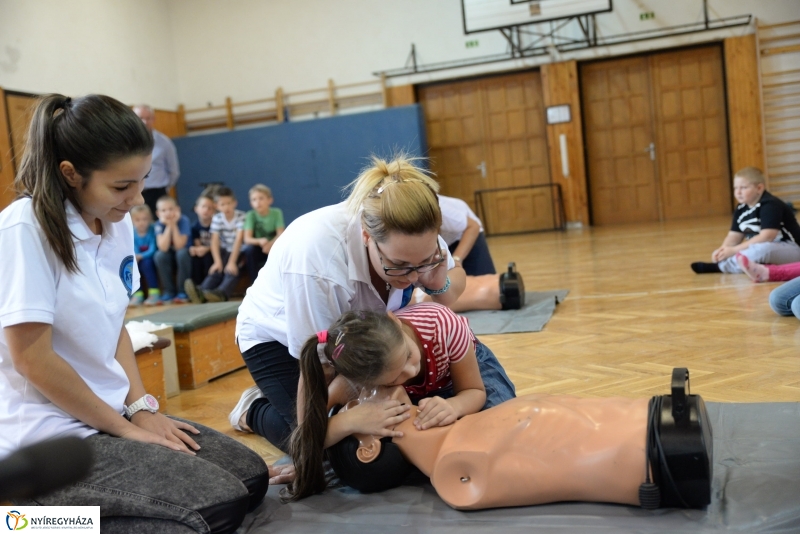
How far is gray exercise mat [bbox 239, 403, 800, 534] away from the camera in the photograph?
1548mm

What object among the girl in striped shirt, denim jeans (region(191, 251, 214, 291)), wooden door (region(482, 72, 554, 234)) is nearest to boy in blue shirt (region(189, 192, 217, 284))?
denim jeans (region(191, 251, 214, 291))

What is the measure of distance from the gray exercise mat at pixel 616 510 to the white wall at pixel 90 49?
326 inches

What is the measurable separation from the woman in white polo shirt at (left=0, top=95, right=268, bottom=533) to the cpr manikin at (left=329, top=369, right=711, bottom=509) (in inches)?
18.9

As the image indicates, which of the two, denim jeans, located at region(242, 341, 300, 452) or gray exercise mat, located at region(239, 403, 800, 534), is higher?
denim jeans, located at region(242, 341, 300, 452)

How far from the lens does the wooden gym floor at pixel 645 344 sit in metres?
2.56

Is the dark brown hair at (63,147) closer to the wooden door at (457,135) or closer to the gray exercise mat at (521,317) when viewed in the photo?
the gray exercise mat at (521,317)

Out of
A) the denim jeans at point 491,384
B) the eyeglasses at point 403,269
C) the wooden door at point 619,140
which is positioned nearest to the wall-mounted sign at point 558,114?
the wooden door at point 619,140

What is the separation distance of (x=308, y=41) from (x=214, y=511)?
10.4 metres

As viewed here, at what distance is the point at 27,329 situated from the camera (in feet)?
4.94

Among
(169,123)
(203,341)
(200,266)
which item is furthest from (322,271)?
(169,123)

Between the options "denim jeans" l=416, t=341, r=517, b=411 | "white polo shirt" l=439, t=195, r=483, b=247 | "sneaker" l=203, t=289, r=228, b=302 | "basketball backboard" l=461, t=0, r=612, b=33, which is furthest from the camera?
"basketball backboard" l=461, t=0, r=612, b=33

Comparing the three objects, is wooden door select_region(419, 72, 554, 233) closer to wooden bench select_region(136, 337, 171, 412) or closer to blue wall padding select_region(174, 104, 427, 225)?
blue wall padding select_region(174, 104, 427, 225)

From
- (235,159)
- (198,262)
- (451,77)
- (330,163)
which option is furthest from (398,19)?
(198,262)

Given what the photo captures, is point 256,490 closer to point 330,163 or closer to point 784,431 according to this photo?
point 784,431
